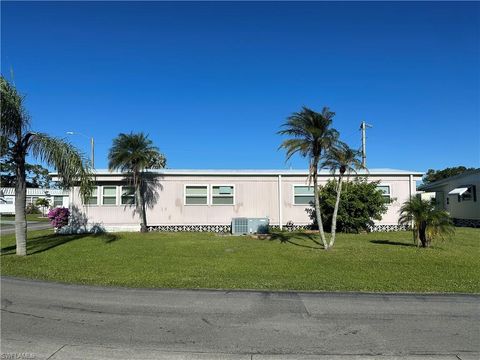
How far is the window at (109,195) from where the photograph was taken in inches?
869

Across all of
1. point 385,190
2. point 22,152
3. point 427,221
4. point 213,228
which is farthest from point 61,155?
point 385,190

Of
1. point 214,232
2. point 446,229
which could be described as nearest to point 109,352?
point 446,229

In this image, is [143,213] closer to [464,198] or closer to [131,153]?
[131,153]

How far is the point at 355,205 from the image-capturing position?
2042 cm

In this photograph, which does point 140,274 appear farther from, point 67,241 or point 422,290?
point 67,241

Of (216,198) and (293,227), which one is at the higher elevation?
(216,198)

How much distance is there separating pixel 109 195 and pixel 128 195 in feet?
3.37

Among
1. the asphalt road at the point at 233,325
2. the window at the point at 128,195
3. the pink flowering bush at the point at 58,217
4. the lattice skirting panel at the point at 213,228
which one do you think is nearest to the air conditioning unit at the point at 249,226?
the lattice skirting panel at the point at 213,228

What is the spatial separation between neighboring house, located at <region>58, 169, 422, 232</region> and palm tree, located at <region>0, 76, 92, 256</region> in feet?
27.2

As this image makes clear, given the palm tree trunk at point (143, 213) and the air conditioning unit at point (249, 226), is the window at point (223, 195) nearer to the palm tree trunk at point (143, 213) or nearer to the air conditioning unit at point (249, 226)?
the air conditioning unit at point (249, 226)

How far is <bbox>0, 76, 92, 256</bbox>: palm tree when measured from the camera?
12.8m

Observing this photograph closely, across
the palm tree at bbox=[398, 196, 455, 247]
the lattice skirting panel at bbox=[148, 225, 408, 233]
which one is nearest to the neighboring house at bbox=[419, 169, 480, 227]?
the lattice skirting panel at bbox=[148, 225, 408, 233]

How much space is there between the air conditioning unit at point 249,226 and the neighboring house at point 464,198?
46.8 feet

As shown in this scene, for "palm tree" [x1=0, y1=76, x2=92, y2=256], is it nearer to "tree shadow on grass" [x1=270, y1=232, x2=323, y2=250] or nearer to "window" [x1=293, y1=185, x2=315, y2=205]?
"tree shadow on grass" [x1=270, y1=232, x2=323, y2=250]
